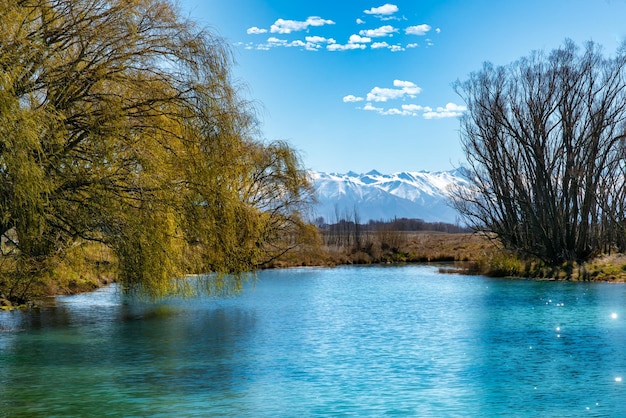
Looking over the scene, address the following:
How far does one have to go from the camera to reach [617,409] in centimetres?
888

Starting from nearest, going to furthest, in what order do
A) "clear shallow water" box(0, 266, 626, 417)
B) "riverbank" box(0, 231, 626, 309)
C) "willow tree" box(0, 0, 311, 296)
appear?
"clear shallow water" box(0, 266, 626, 417), "willow tree" box(0, 0, 311, 296), "riverbank" box(0, 231, 626, 309)

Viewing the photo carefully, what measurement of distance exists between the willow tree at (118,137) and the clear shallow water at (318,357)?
67.9 inches

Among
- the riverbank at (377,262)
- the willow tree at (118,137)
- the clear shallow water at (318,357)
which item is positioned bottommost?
the clear shallow water at (318,357)

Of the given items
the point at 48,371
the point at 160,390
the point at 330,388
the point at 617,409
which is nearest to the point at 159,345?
the point at 48,371

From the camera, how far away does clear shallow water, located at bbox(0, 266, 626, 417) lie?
934 centimetres

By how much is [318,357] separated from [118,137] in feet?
17.7

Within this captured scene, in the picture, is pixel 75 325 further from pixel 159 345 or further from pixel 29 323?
pixel 159 345

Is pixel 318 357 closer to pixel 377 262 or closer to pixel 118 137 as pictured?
pixel 118 137

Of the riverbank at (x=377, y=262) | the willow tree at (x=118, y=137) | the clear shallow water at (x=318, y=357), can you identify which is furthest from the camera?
the riverbank at (x=377, y=262)

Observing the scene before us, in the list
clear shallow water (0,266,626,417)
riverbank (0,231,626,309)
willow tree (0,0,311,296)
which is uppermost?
willow tree (0,0,311,296)

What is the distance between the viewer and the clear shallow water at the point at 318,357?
30.7 feet

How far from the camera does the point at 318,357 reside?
1255cm

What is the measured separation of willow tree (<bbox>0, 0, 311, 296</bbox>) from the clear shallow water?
172cm

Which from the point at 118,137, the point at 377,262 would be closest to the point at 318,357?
the point at 118,137
